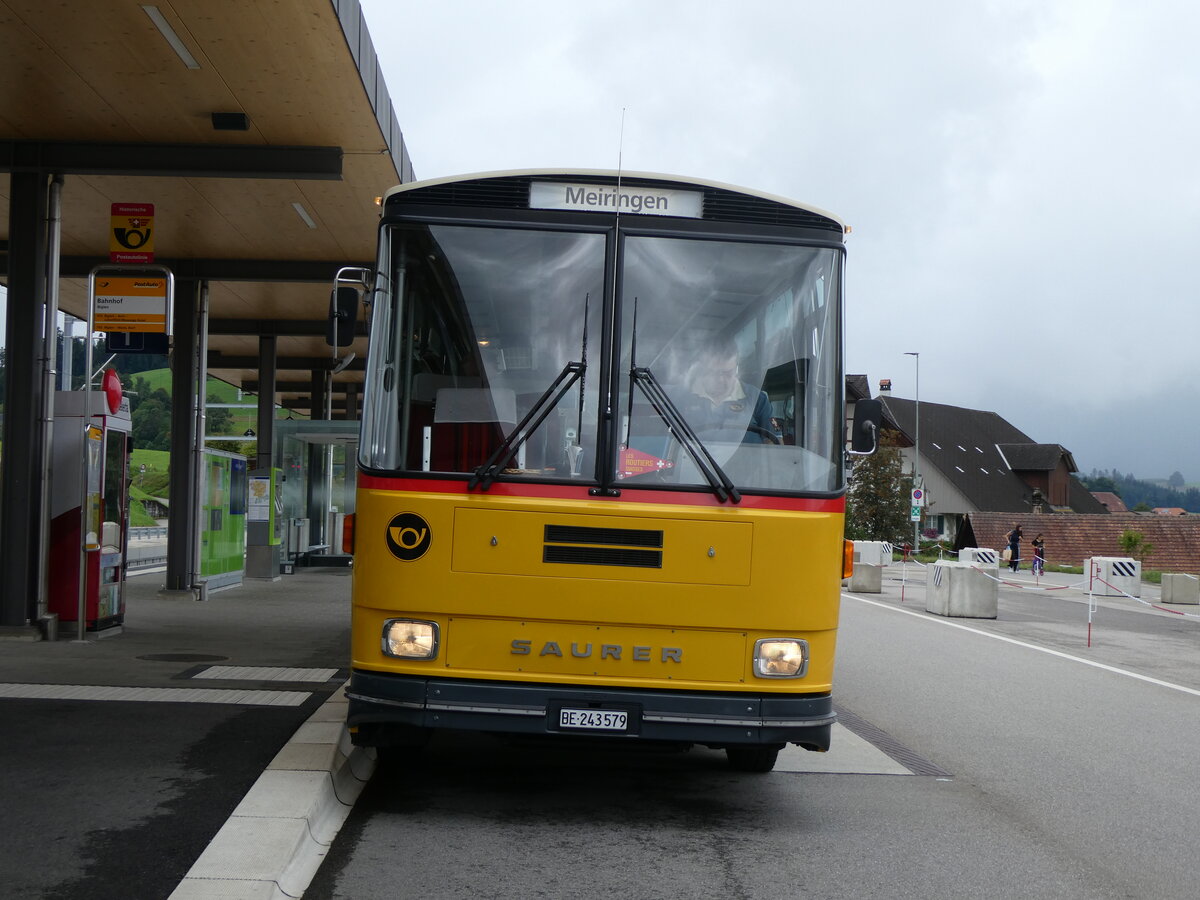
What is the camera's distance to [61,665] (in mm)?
11531

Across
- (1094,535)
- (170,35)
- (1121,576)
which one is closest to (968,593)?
(1121,576)

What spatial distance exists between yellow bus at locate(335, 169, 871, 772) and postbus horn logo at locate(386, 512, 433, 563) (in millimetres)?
11

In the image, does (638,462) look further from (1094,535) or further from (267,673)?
(1094,535)

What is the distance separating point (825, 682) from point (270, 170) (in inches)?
382

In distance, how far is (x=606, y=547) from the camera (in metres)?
6.48

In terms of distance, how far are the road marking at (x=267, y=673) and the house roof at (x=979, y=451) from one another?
268 ft

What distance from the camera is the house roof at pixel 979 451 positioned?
92.5 meters

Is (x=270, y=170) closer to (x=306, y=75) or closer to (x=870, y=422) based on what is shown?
(x=306, y=75)

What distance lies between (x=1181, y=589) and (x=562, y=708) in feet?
90.6

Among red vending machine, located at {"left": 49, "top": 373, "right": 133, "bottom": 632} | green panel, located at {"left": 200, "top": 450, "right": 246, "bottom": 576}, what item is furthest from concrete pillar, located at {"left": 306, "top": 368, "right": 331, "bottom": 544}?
red vending machine, located at {"left": 49, "top": 373, "right": 133, "bottom": 632}

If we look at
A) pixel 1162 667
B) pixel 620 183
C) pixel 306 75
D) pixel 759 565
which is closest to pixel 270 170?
pixel 306 75

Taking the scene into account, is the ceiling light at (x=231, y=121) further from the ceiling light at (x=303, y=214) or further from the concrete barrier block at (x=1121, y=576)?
the concrete barrier block at (x=1121, y=576)

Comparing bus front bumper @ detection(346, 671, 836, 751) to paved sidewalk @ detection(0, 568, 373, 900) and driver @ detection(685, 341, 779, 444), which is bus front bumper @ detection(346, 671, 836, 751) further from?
driver @ detection(685, 341, 779, 444)

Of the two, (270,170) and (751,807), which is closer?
(751,807)
